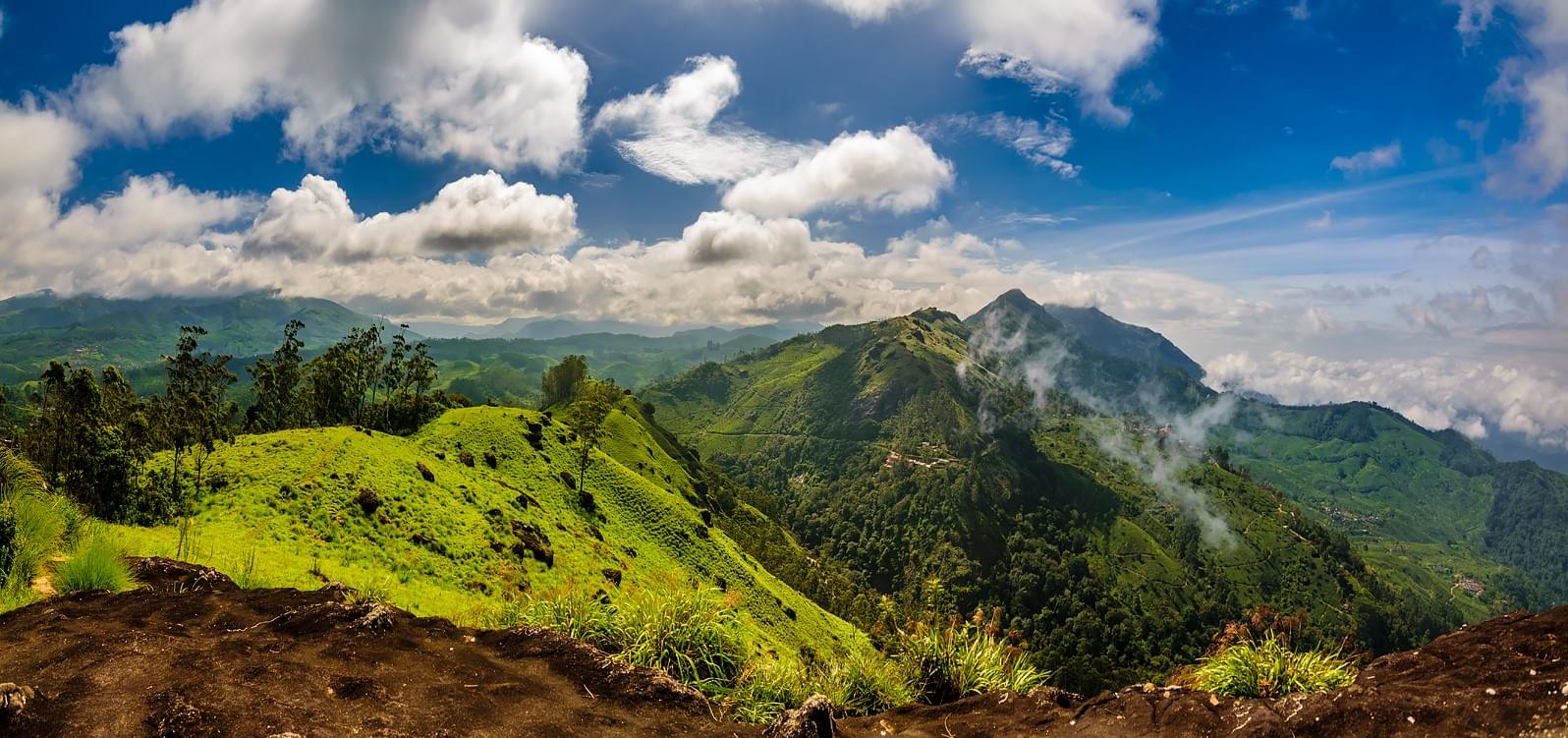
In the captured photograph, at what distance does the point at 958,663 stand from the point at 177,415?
58.6 meters

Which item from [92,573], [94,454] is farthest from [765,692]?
[94,454]

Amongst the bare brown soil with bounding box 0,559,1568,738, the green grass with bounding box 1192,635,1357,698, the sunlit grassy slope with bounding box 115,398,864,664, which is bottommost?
the sunlit grassy slope with bounding box 115,398,864,664

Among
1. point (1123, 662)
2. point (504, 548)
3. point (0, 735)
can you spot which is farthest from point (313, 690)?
point (1123, 662)

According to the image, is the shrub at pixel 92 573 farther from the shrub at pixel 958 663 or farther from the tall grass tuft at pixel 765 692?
the shrub at pixel 958 663

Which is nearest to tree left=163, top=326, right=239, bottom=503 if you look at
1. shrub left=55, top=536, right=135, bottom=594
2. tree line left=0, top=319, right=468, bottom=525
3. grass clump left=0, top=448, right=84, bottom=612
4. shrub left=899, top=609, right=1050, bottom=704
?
tree line left=0, top=319, right=468, bottom=525

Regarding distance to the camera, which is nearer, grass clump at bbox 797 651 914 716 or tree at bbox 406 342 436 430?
grass clump at bbox 797 651 914 716

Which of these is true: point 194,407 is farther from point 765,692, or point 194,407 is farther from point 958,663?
point 958,663

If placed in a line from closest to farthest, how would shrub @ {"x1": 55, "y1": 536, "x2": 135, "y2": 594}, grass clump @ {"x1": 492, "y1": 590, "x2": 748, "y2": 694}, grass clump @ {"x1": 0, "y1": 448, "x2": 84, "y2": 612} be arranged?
grass clump @ {"x1": 492, "y1": 590, "x2": 748, "y2": 694}, grass clump @ {"x1": 0, "y1": 448, "x2": 84, "y2": 612}, shrub @ {"x1": 55, "y1": 536, "x2": 135, "y2": 594}

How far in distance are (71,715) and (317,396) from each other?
96577mm

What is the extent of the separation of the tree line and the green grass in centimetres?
2870

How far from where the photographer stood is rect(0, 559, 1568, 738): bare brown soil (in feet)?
22.1

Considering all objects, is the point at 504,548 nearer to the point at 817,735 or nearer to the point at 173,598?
the point at 173,598

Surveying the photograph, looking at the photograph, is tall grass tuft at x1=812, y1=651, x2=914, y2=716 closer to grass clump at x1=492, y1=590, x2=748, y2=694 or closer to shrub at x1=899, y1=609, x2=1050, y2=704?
shrub at x1=899, y1=609, x2=1050, y2=704

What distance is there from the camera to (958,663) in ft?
38.0
